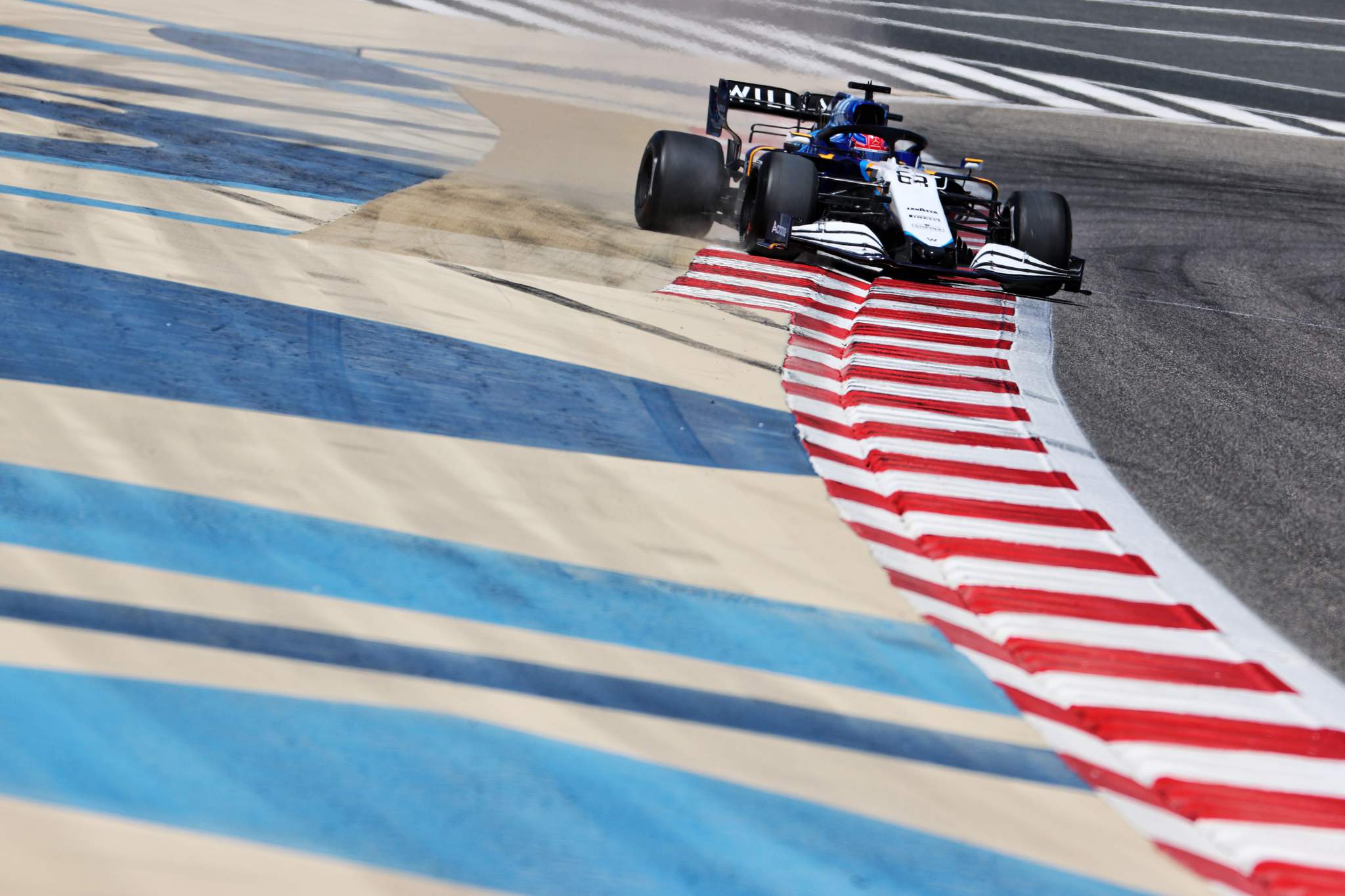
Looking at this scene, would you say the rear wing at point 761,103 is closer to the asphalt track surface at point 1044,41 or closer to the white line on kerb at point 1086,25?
the asphalt track surface at point 1044,41

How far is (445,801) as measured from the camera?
323 cm

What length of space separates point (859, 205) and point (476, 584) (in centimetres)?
599

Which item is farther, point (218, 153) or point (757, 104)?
point (757, 104)

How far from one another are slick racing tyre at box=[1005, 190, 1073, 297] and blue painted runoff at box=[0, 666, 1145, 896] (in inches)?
259

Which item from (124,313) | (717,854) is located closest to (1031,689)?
(717,854)

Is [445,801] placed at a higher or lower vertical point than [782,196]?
lower

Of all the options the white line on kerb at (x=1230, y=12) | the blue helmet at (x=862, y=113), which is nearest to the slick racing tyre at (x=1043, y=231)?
the blue helmet at (x=862, y=113)

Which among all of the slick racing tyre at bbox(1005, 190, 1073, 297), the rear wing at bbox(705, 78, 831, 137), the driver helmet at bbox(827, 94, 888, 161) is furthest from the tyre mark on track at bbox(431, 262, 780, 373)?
the rear wing at bbox(705, 78, 831, 137)

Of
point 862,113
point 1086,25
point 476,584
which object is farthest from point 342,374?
point 1086,25

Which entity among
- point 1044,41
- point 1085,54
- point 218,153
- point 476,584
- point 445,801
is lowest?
point 445,801

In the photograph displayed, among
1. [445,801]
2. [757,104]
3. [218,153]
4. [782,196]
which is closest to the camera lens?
[445,801]

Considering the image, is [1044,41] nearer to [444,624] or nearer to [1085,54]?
[1085,54]

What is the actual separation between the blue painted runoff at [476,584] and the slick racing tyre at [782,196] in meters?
4.90

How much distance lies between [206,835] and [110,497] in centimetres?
190
